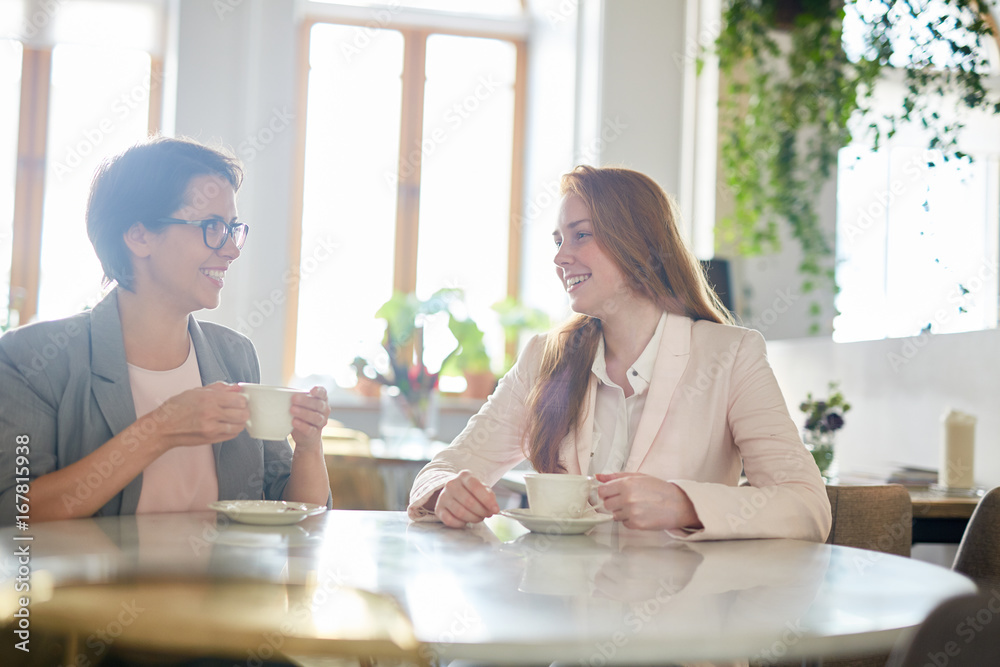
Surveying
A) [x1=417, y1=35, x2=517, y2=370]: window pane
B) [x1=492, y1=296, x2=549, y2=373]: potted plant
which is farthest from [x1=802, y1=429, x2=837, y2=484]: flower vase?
[x1=417, y1=35, x2=517, y2=370]: window pane

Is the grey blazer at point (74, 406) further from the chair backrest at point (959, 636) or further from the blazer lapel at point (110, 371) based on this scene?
the chair backrest at point (959, 636)

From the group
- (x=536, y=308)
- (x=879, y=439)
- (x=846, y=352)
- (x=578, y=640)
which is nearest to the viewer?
(x=578, y=640)

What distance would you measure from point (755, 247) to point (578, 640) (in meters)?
3.55

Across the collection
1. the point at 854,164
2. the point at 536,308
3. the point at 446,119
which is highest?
the point at 446,119

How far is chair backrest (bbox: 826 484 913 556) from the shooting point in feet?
5.48

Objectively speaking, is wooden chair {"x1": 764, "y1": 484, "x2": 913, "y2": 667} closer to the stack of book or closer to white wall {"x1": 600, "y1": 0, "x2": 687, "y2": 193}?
the stack of book

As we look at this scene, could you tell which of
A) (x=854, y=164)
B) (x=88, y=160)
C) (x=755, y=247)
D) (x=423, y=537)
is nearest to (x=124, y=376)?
(x=423, y=537)

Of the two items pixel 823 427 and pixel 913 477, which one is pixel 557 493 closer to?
pixel 823 427

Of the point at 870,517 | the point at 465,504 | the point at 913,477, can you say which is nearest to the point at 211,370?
the point at 465,504

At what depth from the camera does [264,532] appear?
1.22 m

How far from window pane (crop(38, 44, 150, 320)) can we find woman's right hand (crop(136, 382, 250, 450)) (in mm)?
4769

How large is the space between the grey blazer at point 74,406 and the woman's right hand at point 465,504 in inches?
18.0

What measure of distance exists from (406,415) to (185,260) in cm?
226

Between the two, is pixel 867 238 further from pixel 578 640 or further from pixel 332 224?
pixel 578 640
